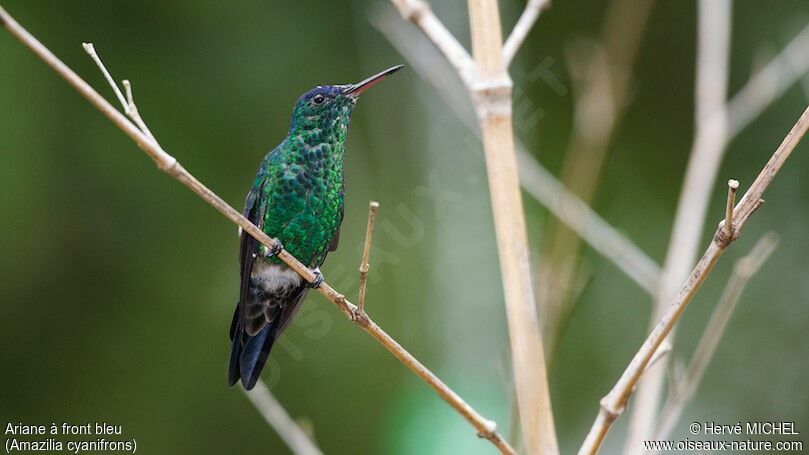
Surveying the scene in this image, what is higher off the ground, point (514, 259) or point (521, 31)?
point (521, 31)

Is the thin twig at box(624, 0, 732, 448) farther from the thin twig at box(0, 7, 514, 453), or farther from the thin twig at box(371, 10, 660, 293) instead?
the thin twig at box(0, 7, 514, 453)

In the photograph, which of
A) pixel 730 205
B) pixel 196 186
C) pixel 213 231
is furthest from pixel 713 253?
pixel 213 231

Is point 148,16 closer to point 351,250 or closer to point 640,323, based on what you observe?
point 351,250

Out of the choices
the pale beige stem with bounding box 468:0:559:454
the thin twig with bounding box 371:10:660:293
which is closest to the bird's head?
the thin twig with bounding box 371:10:660:293

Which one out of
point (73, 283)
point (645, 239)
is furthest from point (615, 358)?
point (73, 283)

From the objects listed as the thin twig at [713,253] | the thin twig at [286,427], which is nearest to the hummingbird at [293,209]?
the thin twig at [286,427]

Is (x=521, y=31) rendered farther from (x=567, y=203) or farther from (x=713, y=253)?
(x=567, y=203)
